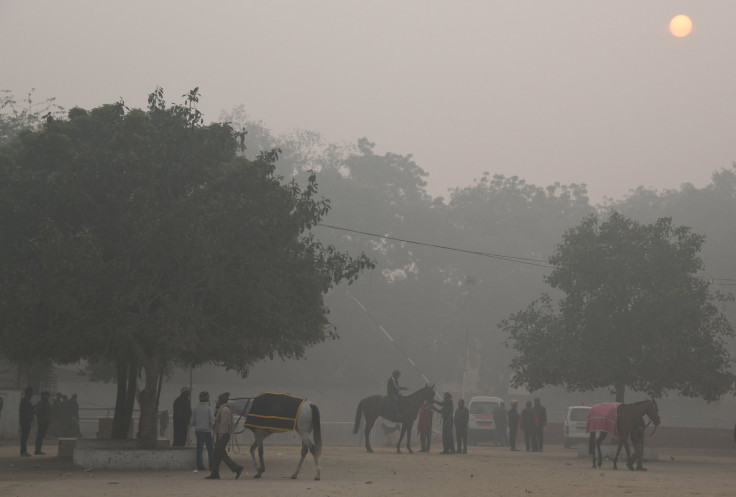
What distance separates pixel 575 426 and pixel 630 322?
12.7 metres

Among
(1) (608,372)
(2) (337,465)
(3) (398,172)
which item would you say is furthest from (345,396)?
(2) (337,465)

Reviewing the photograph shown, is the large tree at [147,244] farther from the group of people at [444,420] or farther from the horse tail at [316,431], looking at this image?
the group of people at [444,420]

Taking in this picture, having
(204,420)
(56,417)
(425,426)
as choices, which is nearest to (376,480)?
(204,420)

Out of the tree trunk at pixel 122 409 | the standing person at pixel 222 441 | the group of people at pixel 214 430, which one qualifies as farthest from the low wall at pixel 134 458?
the tree trunk at pixel 122 409

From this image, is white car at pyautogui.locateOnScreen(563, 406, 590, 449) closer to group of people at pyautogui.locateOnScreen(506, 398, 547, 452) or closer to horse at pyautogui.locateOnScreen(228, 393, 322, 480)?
group of people at pyautogui.locateOnScreen(506, 398, 547, 452)

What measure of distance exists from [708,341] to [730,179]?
5907cm

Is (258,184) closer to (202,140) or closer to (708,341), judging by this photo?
(202,140)

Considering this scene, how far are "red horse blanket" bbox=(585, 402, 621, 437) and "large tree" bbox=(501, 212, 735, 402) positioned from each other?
22.4ft

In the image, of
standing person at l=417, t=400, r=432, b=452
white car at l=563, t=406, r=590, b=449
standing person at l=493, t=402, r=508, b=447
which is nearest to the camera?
standing person at l=417, t=400, r=432, b=452

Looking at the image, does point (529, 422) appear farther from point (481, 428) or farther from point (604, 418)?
point (604, 418)

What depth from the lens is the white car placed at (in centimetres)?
4509

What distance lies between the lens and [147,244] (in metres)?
21.8

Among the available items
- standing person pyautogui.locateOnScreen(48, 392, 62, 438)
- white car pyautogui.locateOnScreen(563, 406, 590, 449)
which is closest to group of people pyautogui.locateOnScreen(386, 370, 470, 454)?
white car pyautogui.locateOnScreen(563, 406, 590, 449)

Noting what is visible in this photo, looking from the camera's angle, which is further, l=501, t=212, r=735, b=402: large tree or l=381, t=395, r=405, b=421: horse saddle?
l=501, t=212, r=735, b=402: large tree
